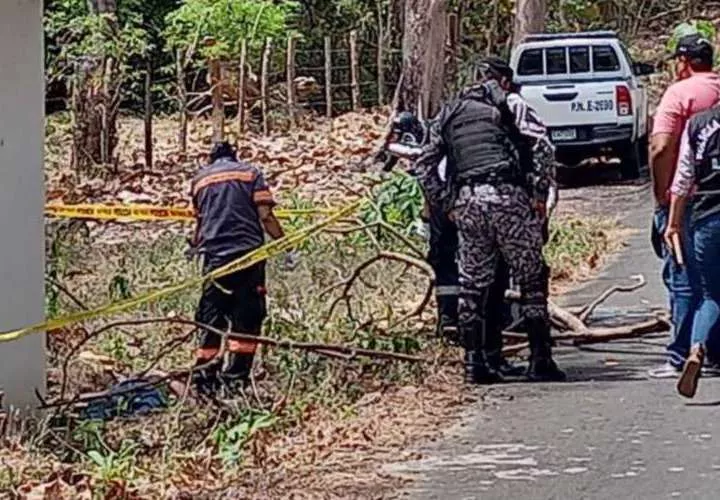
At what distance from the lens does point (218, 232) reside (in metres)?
10.4

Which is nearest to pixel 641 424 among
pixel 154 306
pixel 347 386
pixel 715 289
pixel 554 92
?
pixel 715 289

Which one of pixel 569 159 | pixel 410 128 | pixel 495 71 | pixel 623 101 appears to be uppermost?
pixel 495 71

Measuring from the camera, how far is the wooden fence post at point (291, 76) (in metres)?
28.2

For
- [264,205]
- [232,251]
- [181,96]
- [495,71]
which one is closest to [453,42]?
[181,96]

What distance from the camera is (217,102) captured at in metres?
26.5

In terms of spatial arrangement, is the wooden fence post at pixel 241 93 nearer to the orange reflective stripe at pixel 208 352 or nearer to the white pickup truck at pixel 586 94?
the white pickup truck at pixel 586 94

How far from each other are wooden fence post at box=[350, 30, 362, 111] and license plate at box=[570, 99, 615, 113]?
7936 millimetres

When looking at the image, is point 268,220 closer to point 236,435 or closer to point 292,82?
point 236,435

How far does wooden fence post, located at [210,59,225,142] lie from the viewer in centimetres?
2609

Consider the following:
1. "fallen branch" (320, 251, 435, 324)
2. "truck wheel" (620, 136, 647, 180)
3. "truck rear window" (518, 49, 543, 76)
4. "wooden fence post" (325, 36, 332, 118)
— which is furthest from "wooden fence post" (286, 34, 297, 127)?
"fallen branch" (320, 251, 435, 324)

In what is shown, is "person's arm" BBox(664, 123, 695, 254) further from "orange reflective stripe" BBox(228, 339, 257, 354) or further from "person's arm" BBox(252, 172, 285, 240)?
"orange reflective stripe" BBox(228, 339, 257, 354)

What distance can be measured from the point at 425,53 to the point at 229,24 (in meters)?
6.47

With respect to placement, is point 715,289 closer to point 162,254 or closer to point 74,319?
point 74,319

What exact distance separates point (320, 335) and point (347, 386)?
1250mm
